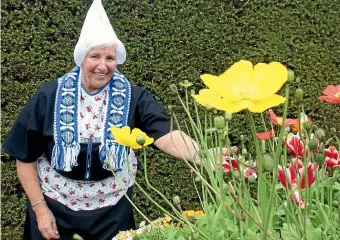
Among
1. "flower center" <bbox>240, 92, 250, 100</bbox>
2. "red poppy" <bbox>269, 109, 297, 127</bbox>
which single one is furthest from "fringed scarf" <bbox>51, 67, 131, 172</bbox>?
"flower center" <bbox>240, 92, 250, 100</bbox>

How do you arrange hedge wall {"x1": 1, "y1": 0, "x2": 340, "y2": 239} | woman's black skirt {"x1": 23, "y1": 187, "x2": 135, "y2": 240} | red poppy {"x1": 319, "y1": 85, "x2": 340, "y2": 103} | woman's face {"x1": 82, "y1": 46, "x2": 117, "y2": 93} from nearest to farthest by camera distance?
red poppy {"x1": 319, "y1": 85, "x2": 340, "y2": 103}
woman's face {"x1": 82, "y1": 46, "x2": 117, "y2": 93}
woman's black skirt {"x1": 23, "y1": 187, "x2": 135, "y2": 240}
hedge wall {"x1": 1, "y1": 0, "x2": 340, "y2": 239}

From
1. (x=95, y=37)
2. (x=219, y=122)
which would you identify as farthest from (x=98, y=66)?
(x=219, y=122)

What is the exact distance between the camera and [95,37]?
8.04 feet

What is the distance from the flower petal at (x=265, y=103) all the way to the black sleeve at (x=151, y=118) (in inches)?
56.0

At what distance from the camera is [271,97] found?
3.40 feet

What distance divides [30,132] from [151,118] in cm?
47

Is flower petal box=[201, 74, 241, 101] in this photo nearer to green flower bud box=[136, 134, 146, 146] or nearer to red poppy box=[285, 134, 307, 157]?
green flower bud box=[136, 134, 146, 146]

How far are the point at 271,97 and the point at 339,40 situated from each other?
10.7 feet

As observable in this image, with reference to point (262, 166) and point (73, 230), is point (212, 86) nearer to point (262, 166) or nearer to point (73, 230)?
point (262, 166)

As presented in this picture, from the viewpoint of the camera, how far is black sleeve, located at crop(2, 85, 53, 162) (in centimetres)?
248

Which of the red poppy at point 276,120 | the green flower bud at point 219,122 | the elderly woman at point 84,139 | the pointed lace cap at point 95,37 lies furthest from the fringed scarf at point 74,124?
the green flower bud at point 219,122

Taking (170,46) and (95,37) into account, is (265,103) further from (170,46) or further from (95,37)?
(170,46)

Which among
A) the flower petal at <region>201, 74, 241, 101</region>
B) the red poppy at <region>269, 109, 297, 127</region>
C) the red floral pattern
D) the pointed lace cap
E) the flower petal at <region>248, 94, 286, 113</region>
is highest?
the pointed lace cap

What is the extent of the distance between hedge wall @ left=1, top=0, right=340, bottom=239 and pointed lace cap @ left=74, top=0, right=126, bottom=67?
3.95 feet
